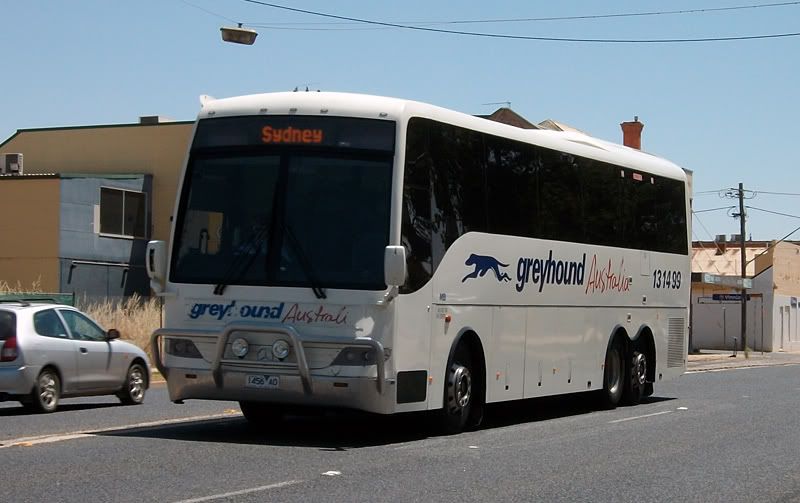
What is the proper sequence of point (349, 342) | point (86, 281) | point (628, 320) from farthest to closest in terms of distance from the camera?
point (86, 281)
point (628, 320)
point (349, 342)

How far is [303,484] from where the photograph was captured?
35.1ft

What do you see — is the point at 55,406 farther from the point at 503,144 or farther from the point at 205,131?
the point at 503,144

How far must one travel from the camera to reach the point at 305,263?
45.7 ft

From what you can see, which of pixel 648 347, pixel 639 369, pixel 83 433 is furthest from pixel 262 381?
pixel 648 347

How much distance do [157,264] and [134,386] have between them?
623cm

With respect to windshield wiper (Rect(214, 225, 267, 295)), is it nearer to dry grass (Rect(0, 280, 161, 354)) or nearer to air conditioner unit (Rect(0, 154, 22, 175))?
dry grass (Rect(0, 280, 161, 354))

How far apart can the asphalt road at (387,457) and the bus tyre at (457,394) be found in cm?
22

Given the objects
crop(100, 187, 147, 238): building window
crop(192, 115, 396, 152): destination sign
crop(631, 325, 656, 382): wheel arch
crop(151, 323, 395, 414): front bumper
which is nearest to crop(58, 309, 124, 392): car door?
crop(151, 323, 395, 414): front bumper

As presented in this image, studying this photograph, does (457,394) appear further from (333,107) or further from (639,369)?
(639,369)

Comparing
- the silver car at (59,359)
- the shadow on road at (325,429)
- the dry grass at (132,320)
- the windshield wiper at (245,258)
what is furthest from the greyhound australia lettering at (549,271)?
the dry grass at (132,320)

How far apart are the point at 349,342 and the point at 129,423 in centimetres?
386

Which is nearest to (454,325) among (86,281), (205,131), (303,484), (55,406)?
(205,131)

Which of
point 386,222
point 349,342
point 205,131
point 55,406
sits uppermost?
point 205,131

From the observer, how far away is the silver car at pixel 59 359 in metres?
17.8
